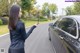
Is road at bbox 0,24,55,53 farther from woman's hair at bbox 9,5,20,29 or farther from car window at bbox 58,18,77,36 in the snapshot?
woman's hair at bbox 9,5,20,29

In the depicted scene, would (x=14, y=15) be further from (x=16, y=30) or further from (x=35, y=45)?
(x=35, y=45)

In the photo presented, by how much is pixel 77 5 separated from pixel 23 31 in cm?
4210

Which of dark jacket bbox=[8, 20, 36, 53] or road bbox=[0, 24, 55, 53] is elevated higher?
dark jacket bbox=[8, 20, 36, 53]

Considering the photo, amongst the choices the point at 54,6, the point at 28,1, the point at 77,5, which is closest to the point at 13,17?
the point at 77,5

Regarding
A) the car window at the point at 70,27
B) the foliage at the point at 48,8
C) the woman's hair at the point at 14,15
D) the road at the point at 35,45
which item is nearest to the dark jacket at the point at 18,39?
the woman's hair at the point at 14,15

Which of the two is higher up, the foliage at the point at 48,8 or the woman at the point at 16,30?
the woman at the point at 16,30

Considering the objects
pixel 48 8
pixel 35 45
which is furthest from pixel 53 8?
pixel 35 45

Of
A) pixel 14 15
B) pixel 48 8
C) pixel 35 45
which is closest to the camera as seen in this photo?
pixel 14 15

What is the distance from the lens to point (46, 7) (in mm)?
94062

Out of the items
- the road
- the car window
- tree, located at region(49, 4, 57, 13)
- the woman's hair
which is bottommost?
tree, located at region(49, 4, 57, 13)

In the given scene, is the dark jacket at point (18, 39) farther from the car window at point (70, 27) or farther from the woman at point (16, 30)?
the car window at point (70, 27)

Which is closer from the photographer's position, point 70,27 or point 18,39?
point 18,39

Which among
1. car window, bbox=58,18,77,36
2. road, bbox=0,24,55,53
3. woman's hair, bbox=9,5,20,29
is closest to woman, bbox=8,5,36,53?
woman's hair, bbox=9,5,20,29

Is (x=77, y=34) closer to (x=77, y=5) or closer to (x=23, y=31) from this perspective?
(x=23, y=31)
